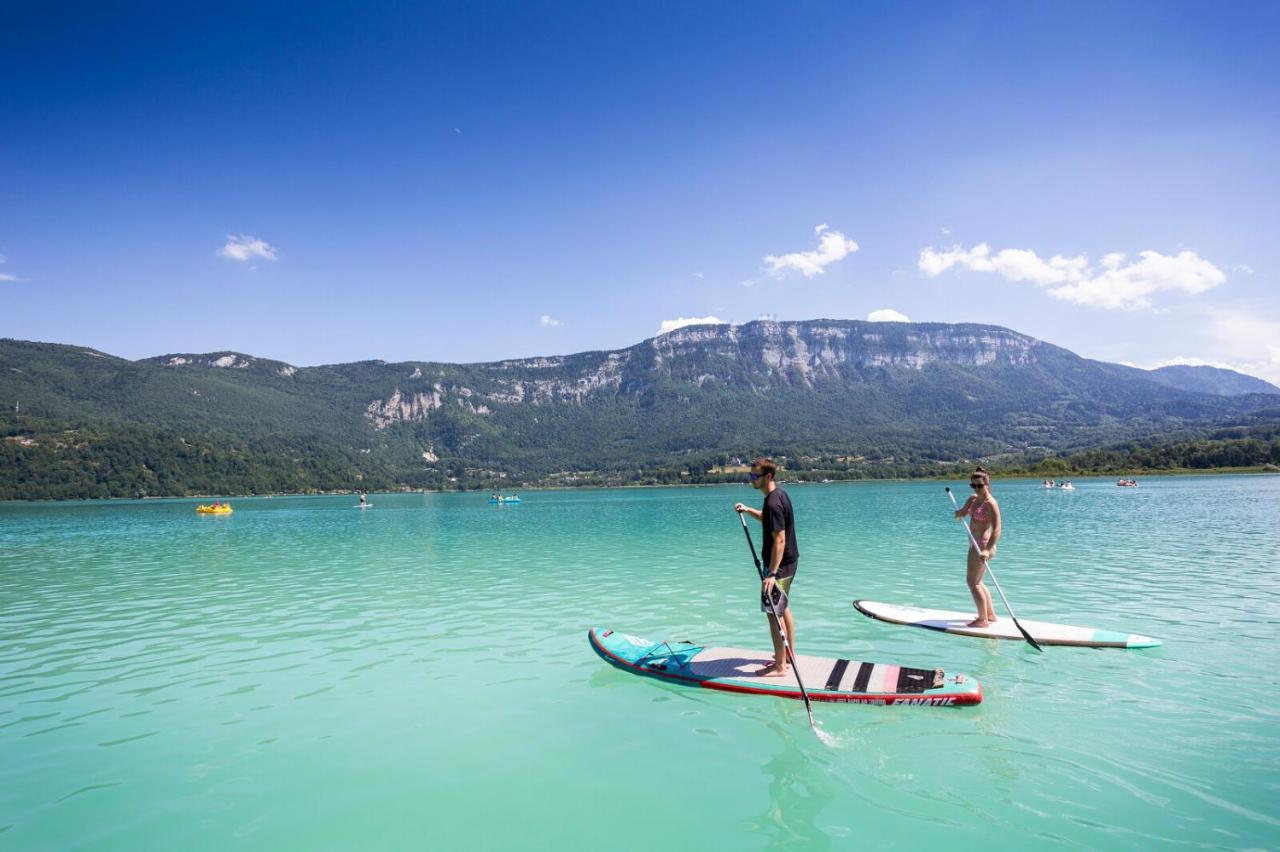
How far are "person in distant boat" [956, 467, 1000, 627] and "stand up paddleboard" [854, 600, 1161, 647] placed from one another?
348mm

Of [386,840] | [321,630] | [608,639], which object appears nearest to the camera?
[386,840]

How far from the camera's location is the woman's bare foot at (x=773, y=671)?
10.9m

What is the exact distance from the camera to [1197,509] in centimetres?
5028

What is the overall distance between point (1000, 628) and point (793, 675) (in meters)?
5.77

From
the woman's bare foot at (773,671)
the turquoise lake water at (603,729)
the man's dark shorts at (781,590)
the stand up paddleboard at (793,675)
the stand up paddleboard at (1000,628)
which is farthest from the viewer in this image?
the stand up paddleboard at (1000,628)

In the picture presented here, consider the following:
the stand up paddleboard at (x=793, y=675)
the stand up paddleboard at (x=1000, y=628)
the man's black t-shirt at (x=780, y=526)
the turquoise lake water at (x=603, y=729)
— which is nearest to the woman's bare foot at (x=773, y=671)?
the stand up paddleboard at (x=793, y=675)

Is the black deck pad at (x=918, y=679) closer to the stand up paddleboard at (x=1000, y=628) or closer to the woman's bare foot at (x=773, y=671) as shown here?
the woman's bare foot at (x=773, y=671)

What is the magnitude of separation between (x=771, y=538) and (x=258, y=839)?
7111 millimetres

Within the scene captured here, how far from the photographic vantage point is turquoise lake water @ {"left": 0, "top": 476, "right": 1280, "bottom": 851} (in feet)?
22.6

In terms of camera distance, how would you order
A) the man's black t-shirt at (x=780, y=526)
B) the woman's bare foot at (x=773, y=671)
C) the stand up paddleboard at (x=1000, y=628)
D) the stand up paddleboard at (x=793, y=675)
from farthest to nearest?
the stand up paddleboard at (x=1000, y=628) < the woman's bare foot at (x=773, y=671) < the man's black t-shirt at (x=780, y=526) < the stand up paddleboard at (x=793, y=675)

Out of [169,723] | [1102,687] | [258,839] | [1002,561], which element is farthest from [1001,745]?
[1002,561]

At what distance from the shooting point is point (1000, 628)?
45.7ft

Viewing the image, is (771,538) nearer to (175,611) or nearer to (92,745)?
(92,745)

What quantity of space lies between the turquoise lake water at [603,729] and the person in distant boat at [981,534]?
3.36 feet
